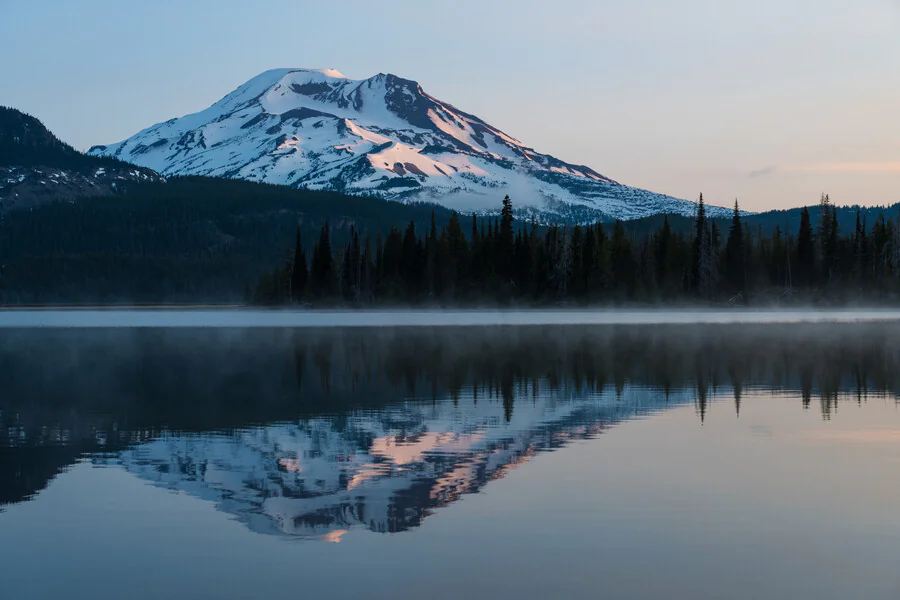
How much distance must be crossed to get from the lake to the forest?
124 metres

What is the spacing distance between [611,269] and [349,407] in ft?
445

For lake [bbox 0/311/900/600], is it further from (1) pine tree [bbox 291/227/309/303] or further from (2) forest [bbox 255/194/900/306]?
(1) pine tree [bbox 291/227/309/303]

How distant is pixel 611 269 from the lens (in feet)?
525

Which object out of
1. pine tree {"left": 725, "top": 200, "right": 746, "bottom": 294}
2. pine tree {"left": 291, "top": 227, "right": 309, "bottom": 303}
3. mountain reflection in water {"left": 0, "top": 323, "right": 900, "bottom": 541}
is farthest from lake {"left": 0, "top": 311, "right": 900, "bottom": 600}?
pine tree {"left": 291, "top": 227, "right": 309, "bottom": 303}

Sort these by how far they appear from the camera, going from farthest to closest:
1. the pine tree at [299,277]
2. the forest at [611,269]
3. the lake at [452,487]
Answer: the pine tree at [299,277], the forest at [611,269], the lake at [452,487]

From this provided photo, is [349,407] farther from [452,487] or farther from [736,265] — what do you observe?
[736,265]

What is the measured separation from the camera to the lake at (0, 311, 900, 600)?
1197 centimetres

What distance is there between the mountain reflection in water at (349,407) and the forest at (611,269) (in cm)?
10456

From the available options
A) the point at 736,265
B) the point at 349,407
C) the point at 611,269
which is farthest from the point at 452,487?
the point at 736,265

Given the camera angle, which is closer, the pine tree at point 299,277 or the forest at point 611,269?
the forest at point 611,269

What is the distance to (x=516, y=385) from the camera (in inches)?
1282

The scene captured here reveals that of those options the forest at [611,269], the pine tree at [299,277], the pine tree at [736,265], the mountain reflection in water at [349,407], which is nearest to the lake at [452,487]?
the mountain reflection in water at [349,407]

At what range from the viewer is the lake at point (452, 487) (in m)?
12.0

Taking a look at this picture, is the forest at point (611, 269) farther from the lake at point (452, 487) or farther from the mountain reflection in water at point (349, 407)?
the lake at point (452, 487)
